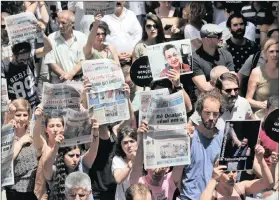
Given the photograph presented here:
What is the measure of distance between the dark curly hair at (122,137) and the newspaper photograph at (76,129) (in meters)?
0.25

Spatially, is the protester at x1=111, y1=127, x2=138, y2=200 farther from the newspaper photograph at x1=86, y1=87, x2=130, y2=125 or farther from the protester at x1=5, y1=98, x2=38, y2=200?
the protester at x1=5, y1=98, x2=38, y2=200

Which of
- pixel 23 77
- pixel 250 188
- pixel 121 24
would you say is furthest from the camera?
pixel 121 24

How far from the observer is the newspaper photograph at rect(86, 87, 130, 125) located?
29.7 feet

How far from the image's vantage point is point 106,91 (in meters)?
9.05

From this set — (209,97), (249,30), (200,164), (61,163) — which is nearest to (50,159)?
(61,163)

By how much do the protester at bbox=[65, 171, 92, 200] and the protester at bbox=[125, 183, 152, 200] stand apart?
1.05ft

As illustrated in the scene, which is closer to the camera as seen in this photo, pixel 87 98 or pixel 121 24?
pixel 87 98

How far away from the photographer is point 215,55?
10008 millimetres

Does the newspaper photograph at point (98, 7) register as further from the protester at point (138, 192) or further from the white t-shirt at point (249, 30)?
the protester at point (138, 192)

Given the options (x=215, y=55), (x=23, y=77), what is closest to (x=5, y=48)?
(x=23, y=77)

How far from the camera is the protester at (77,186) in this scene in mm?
8516

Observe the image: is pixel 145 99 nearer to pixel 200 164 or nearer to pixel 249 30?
pixel 200 164

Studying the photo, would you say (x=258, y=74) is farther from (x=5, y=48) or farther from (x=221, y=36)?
(x=5, y=48)

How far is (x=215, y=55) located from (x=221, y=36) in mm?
209
